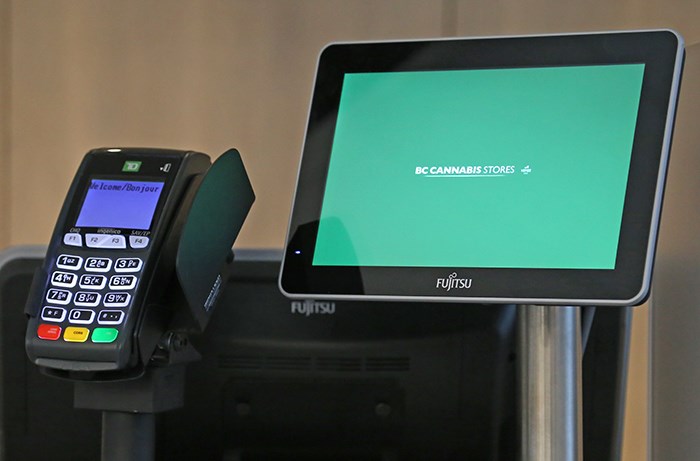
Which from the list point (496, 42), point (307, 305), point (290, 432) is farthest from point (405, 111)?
point (290, 432)

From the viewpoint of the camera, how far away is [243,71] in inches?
94.3

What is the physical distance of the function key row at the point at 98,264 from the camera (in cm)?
66

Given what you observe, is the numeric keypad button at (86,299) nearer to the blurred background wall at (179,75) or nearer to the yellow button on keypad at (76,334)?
the yellow button on keypad at (76,334)

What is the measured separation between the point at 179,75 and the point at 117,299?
184 cm

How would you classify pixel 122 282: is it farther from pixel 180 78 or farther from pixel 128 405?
pixel 180 78

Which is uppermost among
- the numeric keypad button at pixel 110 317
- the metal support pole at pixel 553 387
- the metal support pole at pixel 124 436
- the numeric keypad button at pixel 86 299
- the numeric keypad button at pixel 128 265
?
the numeric keypad button at pixel 128 265

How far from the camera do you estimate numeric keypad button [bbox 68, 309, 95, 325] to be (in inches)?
25.7

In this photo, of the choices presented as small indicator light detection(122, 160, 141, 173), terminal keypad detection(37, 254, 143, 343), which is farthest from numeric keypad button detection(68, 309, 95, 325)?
small indicator light detection(122, 160, 141, 173)

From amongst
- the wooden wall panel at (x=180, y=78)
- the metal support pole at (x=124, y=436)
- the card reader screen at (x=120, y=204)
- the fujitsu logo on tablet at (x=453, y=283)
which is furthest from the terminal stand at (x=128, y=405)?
the wooden wall panel at (x=180, y=78)

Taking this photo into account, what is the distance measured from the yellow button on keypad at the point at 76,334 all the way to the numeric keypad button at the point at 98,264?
0.05 metres

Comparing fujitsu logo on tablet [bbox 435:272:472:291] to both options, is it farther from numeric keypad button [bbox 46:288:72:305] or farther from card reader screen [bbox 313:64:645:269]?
numeric keypad button [bbox 46:288:72:305]

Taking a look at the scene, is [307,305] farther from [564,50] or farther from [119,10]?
[119,10]

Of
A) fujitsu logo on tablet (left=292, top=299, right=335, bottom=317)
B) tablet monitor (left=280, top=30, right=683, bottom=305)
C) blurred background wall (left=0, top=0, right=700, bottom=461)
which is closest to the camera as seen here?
tablet monitor (left=280, top=30, right=683, bottom=305)

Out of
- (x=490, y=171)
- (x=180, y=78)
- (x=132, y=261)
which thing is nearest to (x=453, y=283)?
(x=490, y=171)
